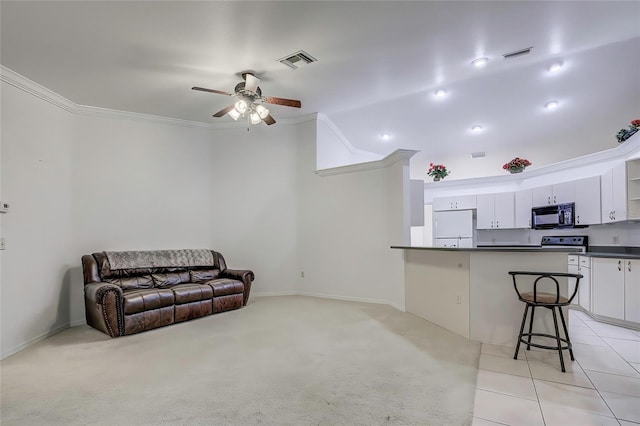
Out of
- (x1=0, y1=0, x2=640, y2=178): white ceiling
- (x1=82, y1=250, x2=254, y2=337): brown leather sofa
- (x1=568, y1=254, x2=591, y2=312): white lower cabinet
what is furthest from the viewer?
(x1=568, y1=254, x2=591, y2=312): white lower cabinet

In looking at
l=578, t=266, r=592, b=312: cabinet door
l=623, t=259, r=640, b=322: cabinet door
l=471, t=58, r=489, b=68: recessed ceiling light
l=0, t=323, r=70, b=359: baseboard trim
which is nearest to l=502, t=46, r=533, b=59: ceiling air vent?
l=471, t=58, r=489, b=68: recessed ceiling light

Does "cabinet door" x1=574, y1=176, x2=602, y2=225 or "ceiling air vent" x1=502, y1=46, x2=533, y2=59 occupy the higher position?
"ceiling air vent" x1=502, y1=46, x2=533, y2=59

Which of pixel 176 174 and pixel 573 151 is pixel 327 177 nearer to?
pixel 176 174

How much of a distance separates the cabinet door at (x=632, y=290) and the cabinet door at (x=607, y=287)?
48 mm

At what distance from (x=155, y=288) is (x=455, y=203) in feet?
20.3

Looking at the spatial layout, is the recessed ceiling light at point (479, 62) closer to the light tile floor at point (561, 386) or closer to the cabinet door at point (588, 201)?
the cabinet door at point (588, 201)

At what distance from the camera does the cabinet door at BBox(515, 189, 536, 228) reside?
609 cm

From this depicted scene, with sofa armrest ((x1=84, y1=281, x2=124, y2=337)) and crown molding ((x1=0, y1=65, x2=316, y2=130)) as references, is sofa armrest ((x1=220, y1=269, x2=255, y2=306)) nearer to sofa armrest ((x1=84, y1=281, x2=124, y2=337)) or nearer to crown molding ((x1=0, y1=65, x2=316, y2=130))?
sofa armrest ((x1=84, y1=281, x2=124, y2=337))

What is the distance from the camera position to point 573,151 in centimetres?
595

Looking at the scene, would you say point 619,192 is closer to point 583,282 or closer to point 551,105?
point 583,282

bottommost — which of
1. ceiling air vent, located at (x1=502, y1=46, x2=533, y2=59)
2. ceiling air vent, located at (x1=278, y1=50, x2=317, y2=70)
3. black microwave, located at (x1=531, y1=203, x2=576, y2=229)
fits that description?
black microwave, located at (x1=531, y1=203, x2=576, y2=229)

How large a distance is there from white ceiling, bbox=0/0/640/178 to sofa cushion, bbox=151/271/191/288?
102 inches

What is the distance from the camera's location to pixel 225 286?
4660 millimetres

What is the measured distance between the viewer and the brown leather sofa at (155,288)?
3.61 meters
